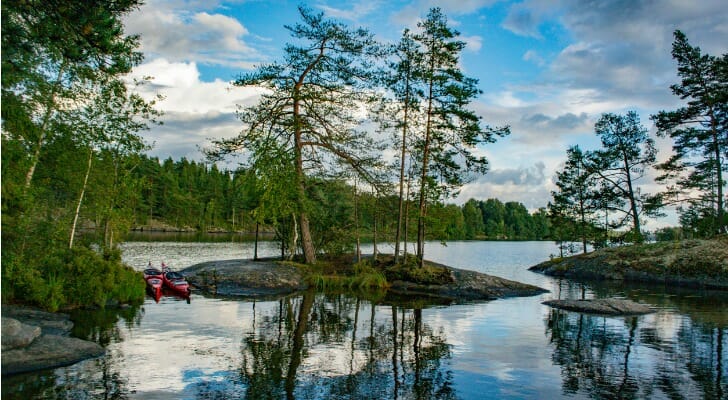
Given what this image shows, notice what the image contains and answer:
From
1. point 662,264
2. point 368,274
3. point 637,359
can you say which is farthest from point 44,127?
point 662,264

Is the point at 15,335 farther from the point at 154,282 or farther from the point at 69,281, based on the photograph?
the point at 154,282

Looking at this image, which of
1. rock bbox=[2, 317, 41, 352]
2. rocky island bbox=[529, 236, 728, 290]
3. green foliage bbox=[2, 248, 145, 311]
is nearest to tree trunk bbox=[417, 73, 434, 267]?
green foliage bbox=[2, 248, 145, 311]

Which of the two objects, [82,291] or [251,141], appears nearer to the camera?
[82,291]

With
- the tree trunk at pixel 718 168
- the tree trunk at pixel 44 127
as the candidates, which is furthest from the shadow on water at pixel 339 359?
the tree trunk at pixel 718 168

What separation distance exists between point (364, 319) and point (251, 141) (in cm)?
1767

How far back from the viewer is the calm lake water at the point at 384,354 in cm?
1133

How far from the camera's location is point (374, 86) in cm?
3378

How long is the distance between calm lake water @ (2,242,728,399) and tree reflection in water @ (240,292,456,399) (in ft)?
0.15

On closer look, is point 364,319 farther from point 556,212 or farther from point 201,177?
point 201,177

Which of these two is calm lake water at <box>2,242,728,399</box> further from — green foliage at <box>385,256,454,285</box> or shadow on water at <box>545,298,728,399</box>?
green foliage at <box>385,256,454,285</box>

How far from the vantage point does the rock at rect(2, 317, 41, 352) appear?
41.5ft

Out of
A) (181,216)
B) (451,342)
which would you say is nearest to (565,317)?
(451,342)

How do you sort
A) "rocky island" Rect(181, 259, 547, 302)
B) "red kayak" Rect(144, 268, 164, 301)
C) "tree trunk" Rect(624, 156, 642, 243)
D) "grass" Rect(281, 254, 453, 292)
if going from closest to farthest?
1. "red kayak" Rect(144, 268, 164, 301)
2. "rocky island" Rect(181, 259, 547, 302)
3. "grass" Rect(281, 254, 453, 292)
4. "tree trunk" Rect(624, 156, 642, 243)

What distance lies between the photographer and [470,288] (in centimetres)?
3002
